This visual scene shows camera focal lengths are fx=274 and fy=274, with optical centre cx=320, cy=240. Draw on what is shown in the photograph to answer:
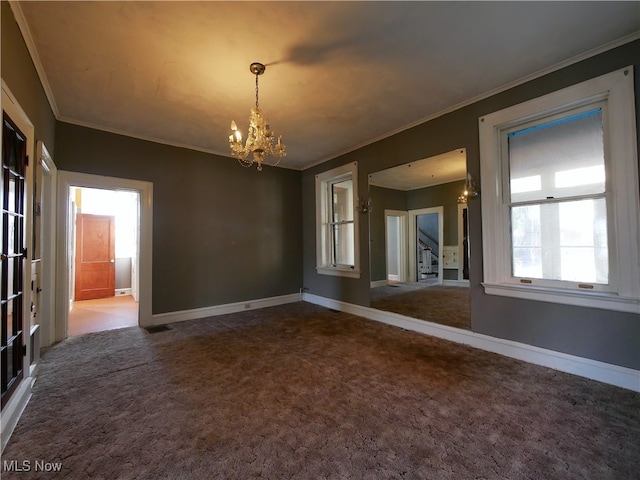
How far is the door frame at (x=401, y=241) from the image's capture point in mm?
6105

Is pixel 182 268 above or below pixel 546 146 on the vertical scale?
below

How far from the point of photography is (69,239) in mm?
3625

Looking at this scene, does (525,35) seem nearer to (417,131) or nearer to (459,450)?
(417,131)

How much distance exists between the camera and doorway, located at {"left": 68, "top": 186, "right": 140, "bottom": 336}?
5910mm

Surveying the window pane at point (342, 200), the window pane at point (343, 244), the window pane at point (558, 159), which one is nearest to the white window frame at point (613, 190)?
the window pane at point (558, 159)

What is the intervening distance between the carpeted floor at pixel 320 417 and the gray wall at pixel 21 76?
2239mm

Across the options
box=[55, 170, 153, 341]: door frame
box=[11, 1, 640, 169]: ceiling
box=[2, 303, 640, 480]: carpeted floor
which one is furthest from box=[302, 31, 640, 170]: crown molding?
box=[55, 170, 153, 341]: door frame

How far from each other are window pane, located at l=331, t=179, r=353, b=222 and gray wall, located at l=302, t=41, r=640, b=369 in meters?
0.47

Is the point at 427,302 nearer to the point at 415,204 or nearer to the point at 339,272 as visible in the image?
the point at 339,272

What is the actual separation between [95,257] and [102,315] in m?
2.13

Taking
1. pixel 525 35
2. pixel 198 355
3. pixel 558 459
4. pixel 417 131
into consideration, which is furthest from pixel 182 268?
pixel 525 35

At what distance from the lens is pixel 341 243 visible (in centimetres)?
507

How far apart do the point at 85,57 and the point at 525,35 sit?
3583mm

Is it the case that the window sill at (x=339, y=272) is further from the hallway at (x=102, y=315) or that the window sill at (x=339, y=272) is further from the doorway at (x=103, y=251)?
the doorway at (x=103, y=251)
